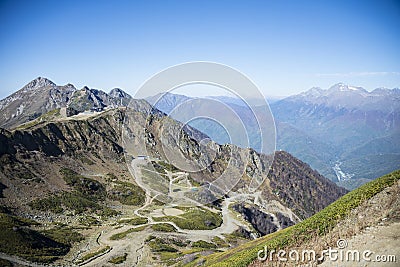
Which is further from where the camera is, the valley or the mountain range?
the mountain range

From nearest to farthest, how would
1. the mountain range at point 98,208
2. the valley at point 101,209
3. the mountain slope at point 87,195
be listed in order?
the valley at point 101,209 → the mountain range at point 98,208 → the mountain slope at point 87,195

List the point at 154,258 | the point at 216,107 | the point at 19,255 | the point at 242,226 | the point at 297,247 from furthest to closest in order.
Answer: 1. the point at 242,226
2. the point at 154,258
3. the point at 19,255
4. the point at 216,107
5. the point at 297,247

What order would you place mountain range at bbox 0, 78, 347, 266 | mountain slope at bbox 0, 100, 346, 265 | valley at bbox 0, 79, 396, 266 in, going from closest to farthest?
valley at bbox 0, 79, 396, 266 → mountain range at bbox 0, 78, 347, 266 → mountain slope at bbox 0, 100, 346, 265

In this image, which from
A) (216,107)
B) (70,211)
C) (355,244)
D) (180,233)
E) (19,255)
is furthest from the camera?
(70,211)

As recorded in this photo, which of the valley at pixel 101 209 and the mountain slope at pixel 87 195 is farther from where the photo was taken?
the mountain slope at pixel 87 195

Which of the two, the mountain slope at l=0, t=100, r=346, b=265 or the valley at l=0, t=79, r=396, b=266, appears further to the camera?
the mountain slope at l=0, t=100, r=346, b=265

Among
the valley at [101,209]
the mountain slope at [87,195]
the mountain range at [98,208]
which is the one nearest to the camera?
the valley at [101,209]

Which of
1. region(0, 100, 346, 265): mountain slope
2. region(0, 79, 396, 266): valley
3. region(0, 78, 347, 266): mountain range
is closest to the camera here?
region(0, 79, 396, 266): valley

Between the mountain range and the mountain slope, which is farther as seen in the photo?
the mountain slope

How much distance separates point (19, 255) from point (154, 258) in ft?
87.4

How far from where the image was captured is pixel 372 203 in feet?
84.9

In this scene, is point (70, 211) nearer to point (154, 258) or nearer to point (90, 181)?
point (90, 181)

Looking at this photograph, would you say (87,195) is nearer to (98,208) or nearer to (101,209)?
(98,208)

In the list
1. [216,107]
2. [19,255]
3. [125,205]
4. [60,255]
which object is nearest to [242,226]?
[125,205]
